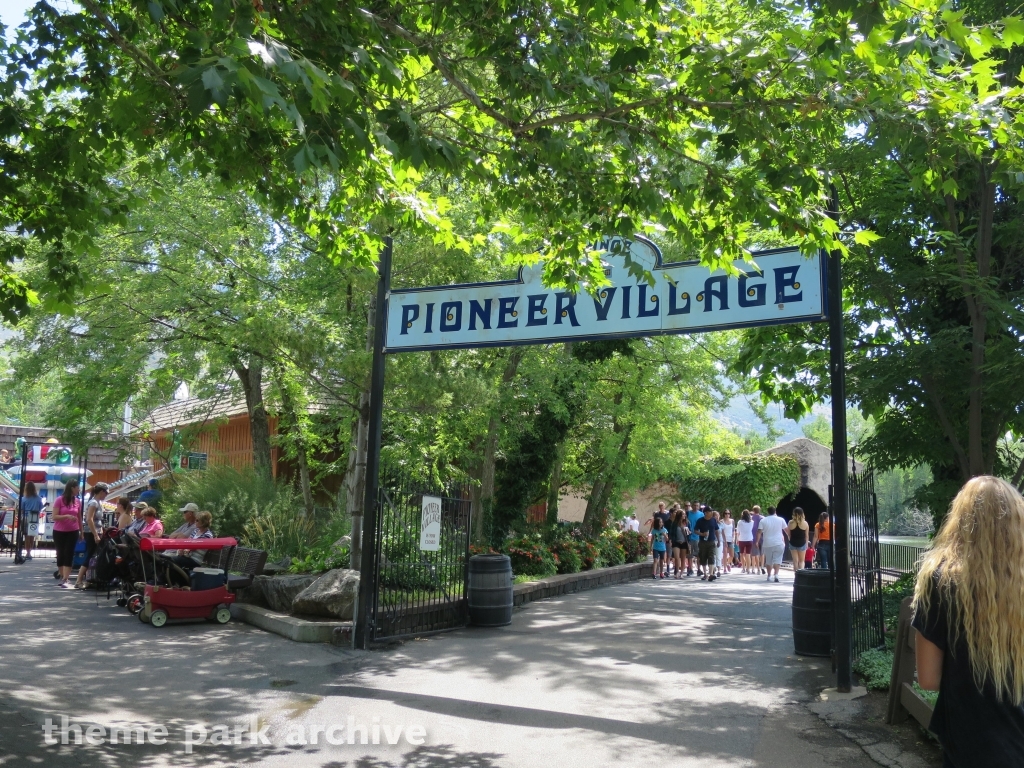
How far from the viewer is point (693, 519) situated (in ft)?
78.3

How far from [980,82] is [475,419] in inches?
427

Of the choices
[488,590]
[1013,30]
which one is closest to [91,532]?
[488,590]

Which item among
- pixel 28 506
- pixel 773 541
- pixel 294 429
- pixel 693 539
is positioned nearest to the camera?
pixel 294 429

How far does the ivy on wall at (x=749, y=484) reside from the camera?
117ft

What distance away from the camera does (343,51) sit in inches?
243

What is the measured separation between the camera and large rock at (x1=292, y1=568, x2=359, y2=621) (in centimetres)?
1088

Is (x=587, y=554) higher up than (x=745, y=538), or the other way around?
(x=745, y=538)

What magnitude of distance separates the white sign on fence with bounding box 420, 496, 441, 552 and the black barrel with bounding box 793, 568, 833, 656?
4.22m

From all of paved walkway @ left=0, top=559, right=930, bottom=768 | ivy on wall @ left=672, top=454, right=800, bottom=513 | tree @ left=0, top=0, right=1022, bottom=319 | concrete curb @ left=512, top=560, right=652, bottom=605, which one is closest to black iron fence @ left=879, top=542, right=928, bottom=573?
concrete curb @ left=512, top=560, right=652, bottom=605

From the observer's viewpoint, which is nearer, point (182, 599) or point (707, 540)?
point (182, 599)

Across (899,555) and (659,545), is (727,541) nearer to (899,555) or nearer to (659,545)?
(659,545)

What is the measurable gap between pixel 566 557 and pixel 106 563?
9020mm

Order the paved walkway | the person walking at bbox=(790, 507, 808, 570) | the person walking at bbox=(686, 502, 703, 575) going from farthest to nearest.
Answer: the person walking at bbox=(686, 502, 703, 575), the person walking at bbox=(790, 507, 808, 570), the paved walkway

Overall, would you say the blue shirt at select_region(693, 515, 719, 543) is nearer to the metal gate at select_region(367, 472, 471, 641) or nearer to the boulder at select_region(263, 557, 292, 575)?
the metal gate at select_region(367, 472, 471, 641)
